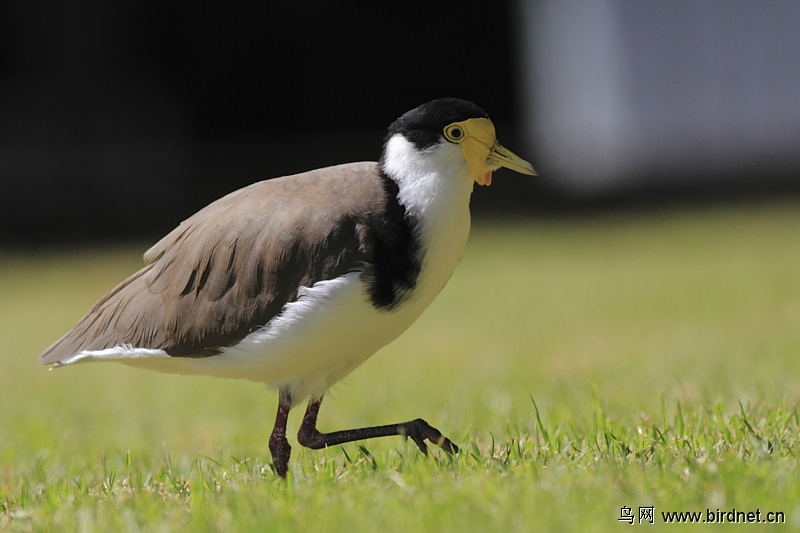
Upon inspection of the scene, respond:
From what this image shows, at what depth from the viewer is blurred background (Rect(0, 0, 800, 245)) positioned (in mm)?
16312

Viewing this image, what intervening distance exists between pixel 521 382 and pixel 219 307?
283 cm

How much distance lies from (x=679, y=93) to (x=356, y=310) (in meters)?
13.4

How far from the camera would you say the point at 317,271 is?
405cm

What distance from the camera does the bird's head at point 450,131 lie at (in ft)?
13.8

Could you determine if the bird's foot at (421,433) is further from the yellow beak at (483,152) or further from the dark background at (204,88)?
the dark background at (204,88)

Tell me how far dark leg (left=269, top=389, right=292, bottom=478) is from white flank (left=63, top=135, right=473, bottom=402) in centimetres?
6

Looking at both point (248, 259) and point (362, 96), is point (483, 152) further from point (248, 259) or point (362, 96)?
point (362, 96)

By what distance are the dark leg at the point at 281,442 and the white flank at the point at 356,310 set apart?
0.20ft

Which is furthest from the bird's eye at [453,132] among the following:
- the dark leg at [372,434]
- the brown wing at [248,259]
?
the dark leg at [372,434]

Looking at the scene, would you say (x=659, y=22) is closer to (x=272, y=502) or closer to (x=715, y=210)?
(x=715, y=210)

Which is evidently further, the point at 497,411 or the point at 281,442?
the point at 497,411

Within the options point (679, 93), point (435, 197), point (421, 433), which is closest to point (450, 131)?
point (435, 197)

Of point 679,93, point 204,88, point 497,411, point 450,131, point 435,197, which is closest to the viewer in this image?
point 435,197

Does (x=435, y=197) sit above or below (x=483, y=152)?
below
